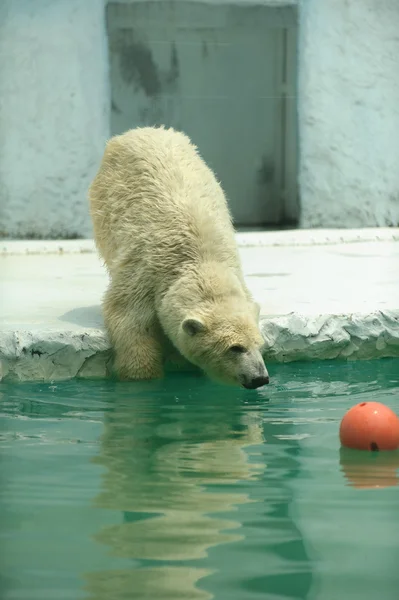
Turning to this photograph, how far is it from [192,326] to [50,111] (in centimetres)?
598

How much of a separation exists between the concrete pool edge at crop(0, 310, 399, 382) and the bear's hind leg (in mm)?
107

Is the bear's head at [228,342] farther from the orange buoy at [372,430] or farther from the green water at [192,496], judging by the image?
the orange buoy at [372,430]

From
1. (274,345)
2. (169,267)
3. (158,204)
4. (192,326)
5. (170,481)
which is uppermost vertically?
(158,204)

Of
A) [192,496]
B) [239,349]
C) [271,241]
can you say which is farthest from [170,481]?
[271,241]

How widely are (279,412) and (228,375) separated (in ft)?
1.35

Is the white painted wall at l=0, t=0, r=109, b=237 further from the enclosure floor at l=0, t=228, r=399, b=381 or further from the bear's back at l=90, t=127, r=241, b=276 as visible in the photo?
the bear's back at l=90, t=127, r=241, b=276

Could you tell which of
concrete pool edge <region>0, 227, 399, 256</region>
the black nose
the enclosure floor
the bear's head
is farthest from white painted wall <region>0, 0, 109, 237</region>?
the black nose

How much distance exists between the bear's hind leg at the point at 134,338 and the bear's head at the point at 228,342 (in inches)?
13.3

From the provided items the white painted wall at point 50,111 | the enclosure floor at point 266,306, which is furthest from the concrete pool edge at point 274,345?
the white painted wall at point 50,111

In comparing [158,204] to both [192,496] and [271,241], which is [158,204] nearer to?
[192,496]

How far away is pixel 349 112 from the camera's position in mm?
11359

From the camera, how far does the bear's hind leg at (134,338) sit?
18.0 feet

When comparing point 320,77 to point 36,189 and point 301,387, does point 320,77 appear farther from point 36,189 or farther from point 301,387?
point 301,387

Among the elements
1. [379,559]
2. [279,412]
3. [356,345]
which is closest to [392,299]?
[356,345]
